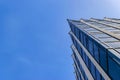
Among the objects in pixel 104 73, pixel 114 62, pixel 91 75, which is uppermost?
pixel 114 62

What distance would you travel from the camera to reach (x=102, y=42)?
21.6 m

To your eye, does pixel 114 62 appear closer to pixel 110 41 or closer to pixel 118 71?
pixel 118 71

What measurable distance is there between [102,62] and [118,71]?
4316 mm

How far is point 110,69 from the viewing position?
1900 cm

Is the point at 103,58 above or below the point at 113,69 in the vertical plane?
above

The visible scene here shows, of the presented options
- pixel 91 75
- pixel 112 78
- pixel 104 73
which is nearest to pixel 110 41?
pixel 104 73

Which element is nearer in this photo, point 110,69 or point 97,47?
point 110,69

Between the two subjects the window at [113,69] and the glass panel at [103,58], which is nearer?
the window at [113,69]

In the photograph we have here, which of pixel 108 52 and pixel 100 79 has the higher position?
pixel 108 52

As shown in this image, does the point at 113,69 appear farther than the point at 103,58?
No

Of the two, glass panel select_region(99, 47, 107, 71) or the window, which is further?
glass panel select_region(99, 47, 107, 71)

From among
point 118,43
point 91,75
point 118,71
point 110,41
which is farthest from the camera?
point 91,75

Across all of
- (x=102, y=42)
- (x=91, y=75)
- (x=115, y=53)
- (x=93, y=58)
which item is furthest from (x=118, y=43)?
(x=91, y=75)

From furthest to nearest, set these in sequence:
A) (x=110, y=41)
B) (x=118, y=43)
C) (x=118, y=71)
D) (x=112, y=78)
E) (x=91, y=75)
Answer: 1. (x=91, y=75)
2. (x=110, y=41)
3. (x=118, y=43)
4. (x=112, y=78)
5. (x=118, y=71)
